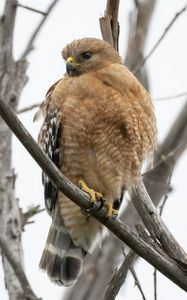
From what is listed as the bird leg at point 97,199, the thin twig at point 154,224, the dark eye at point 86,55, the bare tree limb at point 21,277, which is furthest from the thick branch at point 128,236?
the dark eye at point 86,55

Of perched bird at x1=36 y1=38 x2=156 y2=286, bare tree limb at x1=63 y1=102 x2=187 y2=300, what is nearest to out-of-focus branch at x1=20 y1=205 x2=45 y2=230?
perched bird at x1=36 y1=38 x2=156 y2=286

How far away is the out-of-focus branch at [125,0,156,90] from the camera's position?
8.27 m

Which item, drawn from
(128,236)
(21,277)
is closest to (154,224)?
(128,236)

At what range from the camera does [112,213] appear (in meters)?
5.32

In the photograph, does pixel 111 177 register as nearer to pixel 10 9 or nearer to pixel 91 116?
pixel 91 116

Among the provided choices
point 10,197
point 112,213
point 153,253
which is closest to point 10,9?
point 10,197

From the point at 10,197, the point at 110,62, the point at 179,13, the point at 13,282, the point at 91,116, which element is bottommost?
the point at 13,282

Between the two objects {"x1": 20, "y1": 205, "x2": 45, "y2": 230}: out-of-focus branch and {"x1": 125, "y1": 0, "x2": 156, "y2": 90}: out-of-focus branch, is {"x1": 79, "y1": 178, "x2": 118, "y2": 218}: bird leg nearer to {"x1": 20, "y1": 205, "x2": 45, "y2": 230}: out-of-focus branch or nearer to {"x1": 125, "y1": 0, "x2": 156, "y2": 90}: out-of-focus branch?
{"x1": 20, "y1": 205, "x2": 45, "y2": 230}: out-of-focus branch

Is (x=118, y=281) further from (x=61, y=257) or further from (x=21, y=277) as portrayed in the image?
(x=61, y=257)

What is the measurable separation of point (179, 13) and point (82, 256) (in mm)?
2326

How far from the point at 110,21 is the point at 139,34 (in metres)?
3.20

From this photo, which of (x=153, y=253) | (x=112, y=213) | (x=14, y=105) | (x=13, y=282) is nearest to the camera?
(x=153, y=253)

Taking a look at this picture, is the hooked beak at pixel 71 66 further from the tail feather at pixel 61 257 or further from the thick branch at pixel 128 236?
the thick branch at pixel 128 236

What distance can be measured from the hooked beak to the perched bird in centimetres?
3
